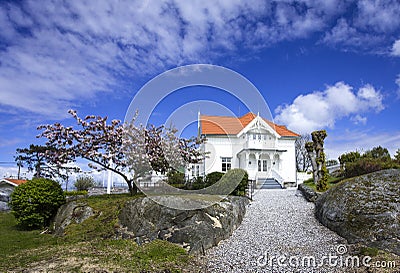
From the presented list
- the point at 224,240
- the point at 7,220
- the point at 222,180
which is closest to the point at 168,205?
the point at 224,240

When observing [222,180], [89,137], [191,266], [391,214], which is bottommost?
[191,266]

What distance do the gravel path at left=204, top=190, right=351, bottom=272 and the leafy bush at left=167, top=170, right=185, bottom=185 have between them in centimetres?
380

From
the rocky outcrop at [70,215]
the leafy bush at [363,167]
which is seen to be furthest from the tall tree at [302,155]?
the rocky outcrop at [70,215]

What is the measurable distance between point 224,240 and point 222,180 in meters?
4.23

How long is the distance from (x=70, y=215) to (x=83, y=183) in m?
14.4

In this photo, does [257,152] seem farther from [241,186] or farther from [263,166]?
[241,186]

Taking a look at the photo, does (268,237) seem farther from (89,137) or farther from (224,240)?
(89,137)

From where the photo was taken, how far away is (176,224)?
764cm

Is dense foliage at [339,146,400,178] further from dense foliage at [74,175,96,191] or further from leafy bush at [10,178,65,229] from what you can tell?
dense foliage at [74,175,96,191]

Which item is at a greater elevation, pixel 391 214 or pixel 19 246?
pixel 391 214

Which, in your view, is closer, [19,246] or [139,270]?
[139,270]

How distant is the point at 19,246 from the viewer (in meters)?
7.51

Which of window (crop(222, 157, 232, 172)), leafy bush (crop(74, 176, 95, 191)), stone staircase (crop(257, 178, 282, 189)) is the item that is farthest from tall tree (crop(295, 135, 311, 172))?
leafy bush (crop(74, 176, 95, 191))

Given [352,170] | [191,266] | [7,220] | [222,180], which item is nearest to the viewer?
[191,266]
